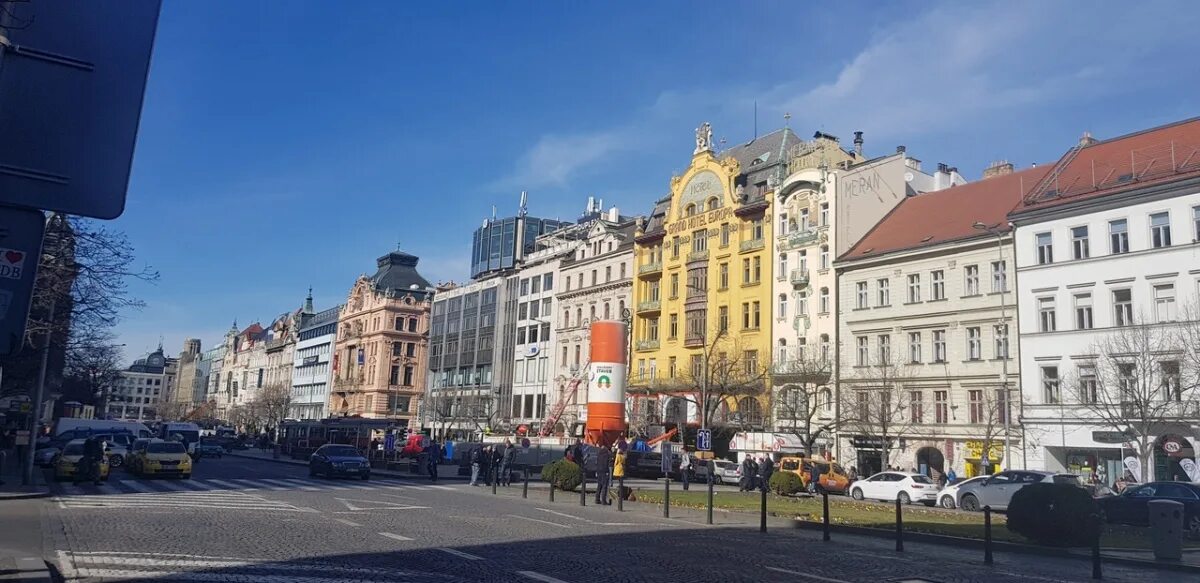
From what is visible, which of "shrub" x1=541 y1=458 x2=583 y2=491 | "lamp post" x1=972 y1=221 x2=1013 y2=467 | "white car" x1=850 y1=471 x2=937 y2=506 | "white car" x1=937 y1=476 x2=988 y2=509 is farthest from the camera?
"lamp post" x1=972 y1=221 x2=1013 y2=467

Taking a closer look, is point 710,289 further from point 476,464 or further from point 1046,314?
point 476,464

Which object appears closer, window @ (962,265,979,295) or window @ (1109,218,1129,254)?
window @ (1109,218,1129,254)

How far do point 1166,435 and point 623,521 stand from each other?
92.6 feet

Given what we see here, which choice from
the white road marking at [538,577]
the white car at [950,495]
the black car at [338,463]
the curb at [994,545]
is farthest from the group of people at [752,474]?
the white road marking at [538,577]

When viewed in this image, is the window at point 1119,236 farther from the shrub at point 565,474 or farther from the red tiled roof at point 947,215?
the shrub at point 565,474

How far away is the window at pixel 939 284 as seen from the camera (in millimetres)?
47344

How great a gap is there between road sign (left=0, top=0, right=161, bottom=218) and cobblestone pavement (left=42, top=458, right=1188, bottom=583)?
7.11m

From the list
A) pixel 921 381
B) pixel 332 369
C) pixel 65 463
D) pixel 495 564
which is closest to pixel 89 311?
pixel 65 463

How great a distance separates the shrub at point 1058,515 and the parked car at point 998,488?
14127 millimetres

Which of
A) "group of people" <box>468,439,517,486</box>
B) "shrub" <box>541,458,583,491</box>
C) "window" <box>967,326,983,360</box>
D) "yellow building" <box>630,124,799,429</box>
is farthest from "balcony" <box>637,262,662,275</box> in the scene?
"shrub" <box>541,458,583,491</box>

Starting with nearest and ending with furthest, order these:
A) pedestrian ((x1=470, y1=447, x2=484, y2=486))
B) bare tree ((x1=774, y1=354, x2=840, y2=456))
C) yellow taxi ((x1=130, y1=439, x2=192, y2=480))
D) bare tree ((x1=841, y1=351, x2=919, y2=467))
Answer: yellow taxi ((x1=130, y1=439, x2=192, y2=480)), pedestrian ((x1=470, y1=447, x2=484, y2=486)), bare tree ((x1=841, y1=351, x2=919, y2=467)), bare tree ((x1=774, y1=354, x2=840, y2=456))

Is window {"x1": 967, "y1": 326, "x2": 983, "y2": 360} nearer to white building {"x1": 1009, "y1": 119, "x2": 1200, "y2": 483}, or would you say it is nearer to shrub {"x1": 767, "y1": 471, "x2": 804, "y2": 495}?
white building {"x1": 1009, "y1": 119, "x2": 1200, "y2": 483}

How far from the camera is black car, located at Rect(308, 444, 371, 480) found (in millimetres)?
37281

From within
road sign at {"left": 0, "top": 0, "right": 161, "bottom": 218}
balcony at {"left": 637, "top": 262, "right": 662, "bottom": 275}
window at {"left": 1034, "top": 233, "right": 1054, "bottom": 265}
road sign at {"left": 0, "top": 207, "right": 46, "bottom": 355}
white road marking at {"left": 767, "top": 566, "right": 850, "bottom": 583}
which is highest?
balcony at {"left": 637, "top": 262, "right": 662, "bottom": 275}
